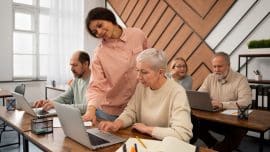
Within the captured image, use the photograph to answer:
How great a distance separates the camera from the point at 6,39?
6102 millimetres

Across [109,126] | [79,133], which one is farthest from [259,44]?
[79,133]

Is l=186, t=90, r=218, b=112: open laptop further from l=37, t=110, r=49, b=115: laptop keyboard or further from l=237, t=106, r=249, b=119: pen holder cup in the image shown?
l=37, t=110, r=49, b=115: laptop keyboard

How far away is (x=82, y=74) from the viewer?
2783 mm

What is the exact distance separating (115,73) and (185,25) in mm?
3501

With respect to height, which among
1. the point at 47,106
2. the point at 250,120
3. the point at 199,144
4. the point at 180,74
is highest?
the point at 180,74

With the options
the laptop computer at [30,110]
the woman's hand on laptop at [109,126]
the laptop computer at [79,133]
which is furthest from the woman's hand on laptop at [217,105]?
the laptop computer at [30,110]

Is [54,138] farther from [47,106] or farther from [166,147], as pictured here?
[47,106]

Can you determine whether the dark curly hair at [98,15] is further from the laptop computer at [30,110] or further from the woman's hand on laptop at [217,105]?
the woman's hand on laptop at [217,105]

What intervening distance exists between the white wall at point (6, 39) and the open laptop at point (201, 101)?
4.87 metres

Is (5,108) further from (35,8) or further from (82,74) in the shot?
(35,8)

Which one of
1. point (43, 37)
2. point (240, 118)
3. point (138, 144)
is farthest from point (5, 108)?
point (43, 37)

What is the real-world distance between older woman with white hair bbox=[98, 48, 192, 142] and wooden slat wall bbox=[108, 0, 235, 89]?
10.4ft

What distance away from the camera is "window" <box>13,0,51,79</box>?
6.40 metres

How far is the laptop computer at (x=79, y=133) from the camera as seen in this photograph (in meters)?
1.40
